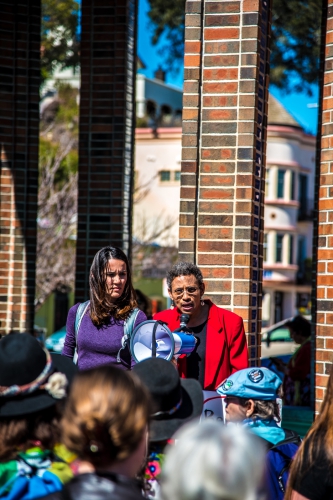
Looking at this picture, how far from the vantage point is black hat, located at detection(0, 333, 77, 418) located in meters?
2.68

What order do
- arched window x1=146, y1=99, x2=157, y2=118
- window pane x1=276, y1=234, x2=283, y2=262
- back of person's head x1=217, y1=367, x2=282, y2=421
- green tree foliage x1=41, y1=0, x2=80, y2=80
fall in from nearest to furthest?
back of person's head x1=217, y1=367, x2=282, y2=421 → green tree foliage x1=41, y1=0, x2=80, y2=80 → window pane x1=276, y1=234, x2=283, y2=262 → arched window x1=146, y1=99, x2=157, y2=118

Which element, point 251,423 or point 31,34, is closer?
point 251,423

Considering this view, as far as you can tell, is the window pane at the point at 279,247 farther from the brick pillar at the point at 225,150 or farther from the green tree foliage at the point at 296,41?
the brick pillar at the point at 225,150

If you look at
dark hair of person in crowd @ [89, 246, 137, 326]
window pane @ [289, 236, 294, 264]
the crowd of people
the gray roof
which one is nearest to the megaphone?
the crowd of people

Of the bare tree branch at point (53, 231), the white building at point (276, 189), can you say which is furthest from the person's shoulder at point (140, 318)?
the white building at point (276, 189)

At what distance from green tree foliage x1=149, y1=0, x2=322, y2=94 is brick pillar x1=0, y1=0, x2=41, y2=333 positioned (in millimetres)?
9481

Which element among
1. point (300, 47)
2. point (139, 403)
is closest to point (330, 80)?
point (139, 403)

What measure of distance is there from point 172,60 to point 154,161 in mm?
17275

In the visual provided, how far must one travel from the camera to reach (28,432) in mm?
2641

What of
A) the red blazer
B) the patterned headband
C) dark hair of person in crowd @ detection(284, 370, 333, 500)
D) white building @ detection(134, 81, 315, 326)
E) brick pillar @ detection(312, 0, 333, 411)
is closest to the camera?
the patterned headband

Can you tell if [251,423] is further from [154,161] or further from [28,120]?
[154,161]

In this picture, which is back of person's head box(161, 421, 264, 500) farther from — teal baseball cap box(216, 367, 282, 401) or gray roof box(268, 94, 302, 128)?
gray roof box(268, 94, 302, 128)

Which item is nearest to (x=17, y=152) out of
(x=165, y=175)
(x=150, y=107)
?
(x=165, y=175)

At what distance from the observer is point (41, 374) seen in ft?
9.02
